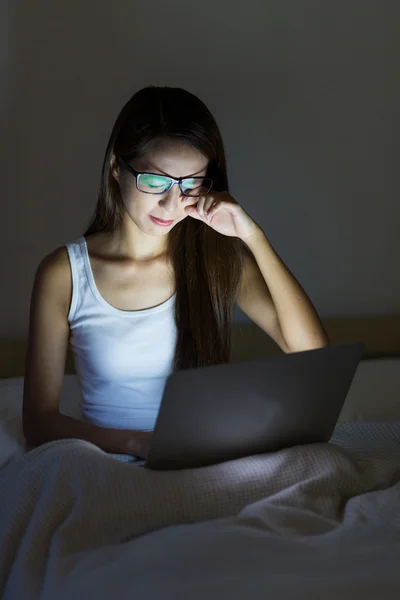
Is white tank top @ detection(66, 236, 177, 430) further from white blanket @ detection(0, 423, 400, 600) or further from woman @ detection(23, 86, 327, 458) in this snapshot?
white blanket @ detection(0, 423, 400, 600)

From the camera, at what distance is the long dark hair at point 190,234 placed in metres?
1.47

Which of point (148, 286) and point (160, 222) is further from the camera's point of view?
point (148, 286)

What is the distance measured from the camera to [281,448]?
125 centimetres

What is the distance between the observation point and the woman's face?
4.78 ft

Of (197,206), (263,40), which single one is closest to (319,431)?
(197,206)

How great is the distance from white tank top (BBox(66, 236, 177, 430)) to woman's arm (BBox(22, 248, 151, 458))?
1.1 inches

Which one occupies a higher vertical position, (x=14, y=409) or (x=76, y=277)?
(x=76, y=277)

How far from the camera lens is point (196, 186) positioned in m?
1.50

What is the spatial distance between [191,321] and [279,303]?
18 cm

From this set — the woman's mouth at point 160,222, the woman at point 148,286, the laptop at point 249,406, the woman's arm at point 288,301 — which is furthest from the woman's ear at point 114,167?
the laptop at point 249,406

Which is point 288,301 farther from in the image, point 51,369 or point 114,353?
point 51,369

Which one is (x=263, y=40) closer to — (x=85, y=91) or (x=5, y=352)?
(x=85, y=91)

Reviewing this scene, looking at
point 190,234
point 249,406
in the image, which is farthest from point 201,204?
point 249,406

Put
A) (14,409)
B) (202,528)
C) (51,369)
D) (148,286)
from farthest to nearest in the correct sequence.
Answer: (14,409) < (148,286) < (51,369) < (202,528)
